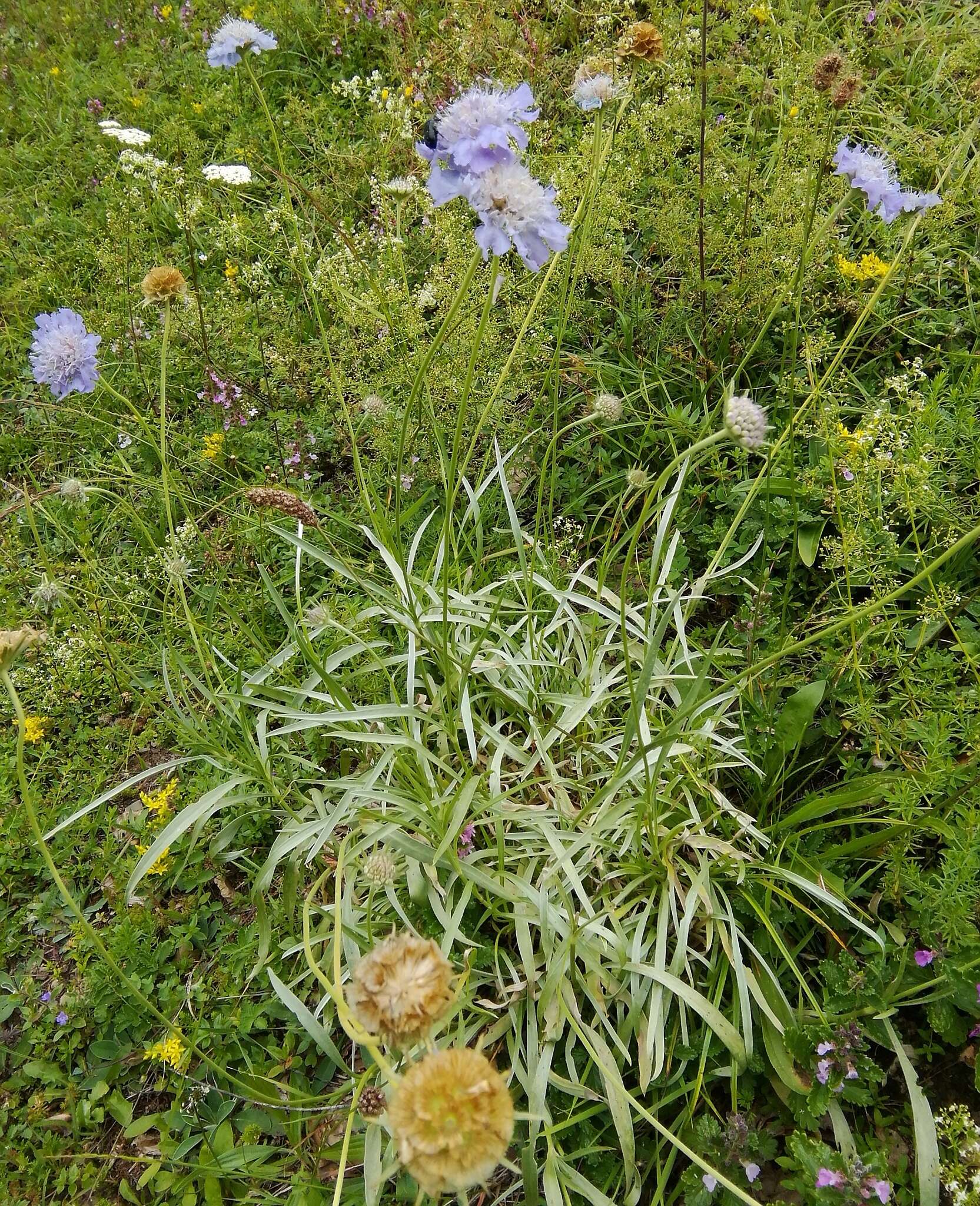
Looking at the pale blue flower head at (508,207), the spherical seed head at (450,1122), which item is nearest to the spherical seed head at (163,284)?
the pale blue flower head at (508,207)

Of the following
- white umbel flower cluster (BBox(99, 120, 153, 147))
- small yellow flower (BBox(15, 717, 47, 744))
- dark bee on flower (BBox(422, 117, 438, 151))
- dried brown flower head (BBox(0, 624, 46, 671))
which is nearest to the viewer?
dried brown flower head (BBox(0, 624, 46, 671))

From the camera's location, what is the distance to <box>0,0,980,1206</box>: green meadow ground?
1.38 metres

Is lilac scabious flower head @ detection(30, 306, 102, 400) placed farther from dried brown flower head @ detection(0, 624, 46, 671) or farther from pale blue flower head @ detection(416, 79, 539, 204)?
pale blue flower head @ detection(416, 79, 539, 204)

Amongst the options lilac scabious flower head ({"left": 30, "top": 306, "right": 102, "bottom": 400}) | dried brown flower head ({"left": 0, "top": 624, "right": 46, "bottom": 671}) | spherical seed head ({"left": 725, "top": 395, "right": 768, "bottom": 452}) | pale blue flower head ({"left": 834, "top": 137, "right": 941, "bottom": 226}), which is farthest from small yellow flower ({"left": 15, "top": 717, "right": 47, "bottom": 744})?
pale blue flower head ({"left": 834, "top": 137, "right": 941, "bottom": 226})

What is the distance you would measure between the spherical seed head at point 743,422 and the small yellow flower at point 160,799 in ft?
4.90

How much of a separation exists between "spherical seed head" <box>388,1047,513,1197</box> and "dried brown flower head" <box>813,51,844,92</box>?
6.29ft

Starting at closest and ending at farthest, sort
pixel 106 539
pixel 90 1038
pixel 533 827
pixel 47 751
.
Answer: pixel 533 827
pixel 90 1038
pixel 47 751
pixel 106 539

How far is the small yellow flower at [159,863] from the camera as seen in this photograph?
1792mm

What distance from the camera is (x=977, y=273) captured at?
7.46ft

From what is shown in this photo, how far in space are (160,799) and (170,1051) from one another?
1.83 feet

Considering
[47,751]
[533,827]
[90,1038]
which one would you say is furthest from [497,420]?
[90,1038]

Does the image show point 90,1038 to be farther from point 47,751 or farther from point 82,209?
point 82,209

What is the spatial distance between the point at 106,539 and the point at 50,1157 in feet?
5.50

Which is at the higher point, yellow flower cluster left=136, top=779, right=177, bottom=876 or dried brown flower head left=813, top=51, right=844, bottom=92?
dried brown flower head left=813, top=51, right=844, bottom=92
